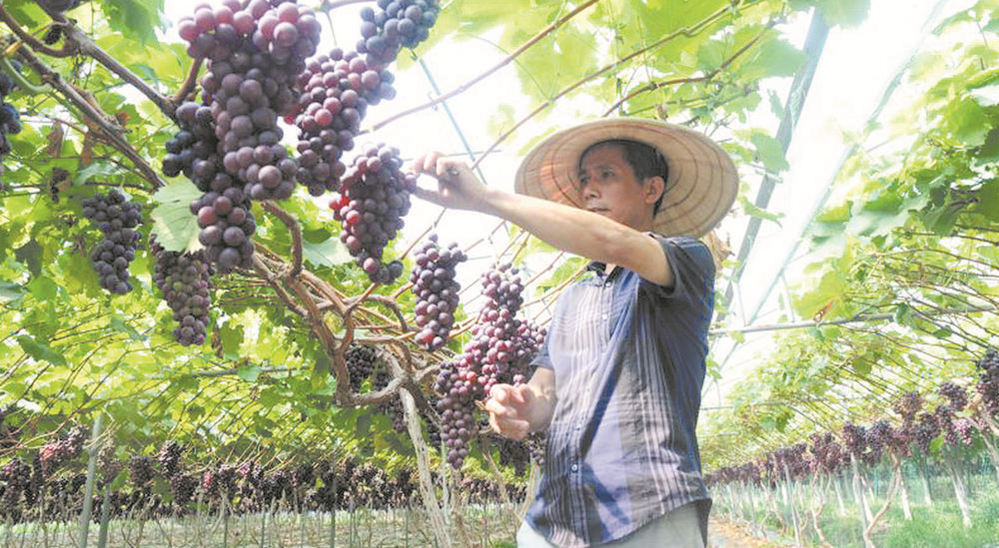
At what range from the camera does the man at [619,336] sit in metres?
1.53

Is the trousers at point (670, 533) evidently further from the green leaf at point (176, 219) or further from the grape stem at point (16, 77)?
the grape stem at point (16, 77)

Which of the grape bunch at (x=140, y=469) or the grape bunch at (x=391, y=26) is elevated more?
the grape bunch at (x=391, y=26)

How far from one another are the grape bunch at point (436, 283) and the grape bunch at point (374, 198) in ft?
2.97

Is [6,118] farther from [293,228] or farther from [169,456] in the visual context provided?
[169,456]

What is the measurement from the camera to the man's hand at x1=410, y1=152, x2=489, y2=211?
133cm

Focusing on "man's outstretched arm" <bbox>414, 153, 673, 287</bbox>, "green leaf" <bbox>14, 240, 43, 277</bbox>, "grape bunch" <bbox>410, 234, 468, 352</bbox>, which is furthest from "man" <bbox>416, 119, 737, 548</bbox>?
"green leaf" <bbox>14, 240, 43, 277</bbox>

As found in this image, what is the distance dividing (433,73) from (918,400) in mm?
9269

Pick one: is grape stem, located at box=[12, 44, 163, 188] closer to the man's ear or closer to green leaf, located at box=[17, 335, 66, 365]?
the man's ear

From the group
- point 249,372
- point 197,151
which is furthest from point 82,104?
point 249,372

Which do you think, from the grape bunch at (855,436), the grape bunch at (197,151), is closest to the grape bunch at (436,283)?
the grape bunch at (197,151)

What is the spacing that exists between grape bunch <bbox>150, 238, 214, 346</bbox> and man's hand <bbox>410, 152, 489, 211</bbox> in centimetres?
94

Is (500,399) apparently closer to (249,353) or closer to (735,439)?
(249,353)

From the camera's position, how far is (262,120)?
993mm

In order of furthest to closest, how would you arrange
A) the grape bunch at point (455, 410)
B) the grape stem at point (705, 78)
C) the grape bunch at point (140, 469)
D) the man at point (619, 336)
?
the grape bunch at point (140, 469) → the grape bunch at point (455, 410) → the grape stem at point (705, 78) → the man at point (619, 336)
